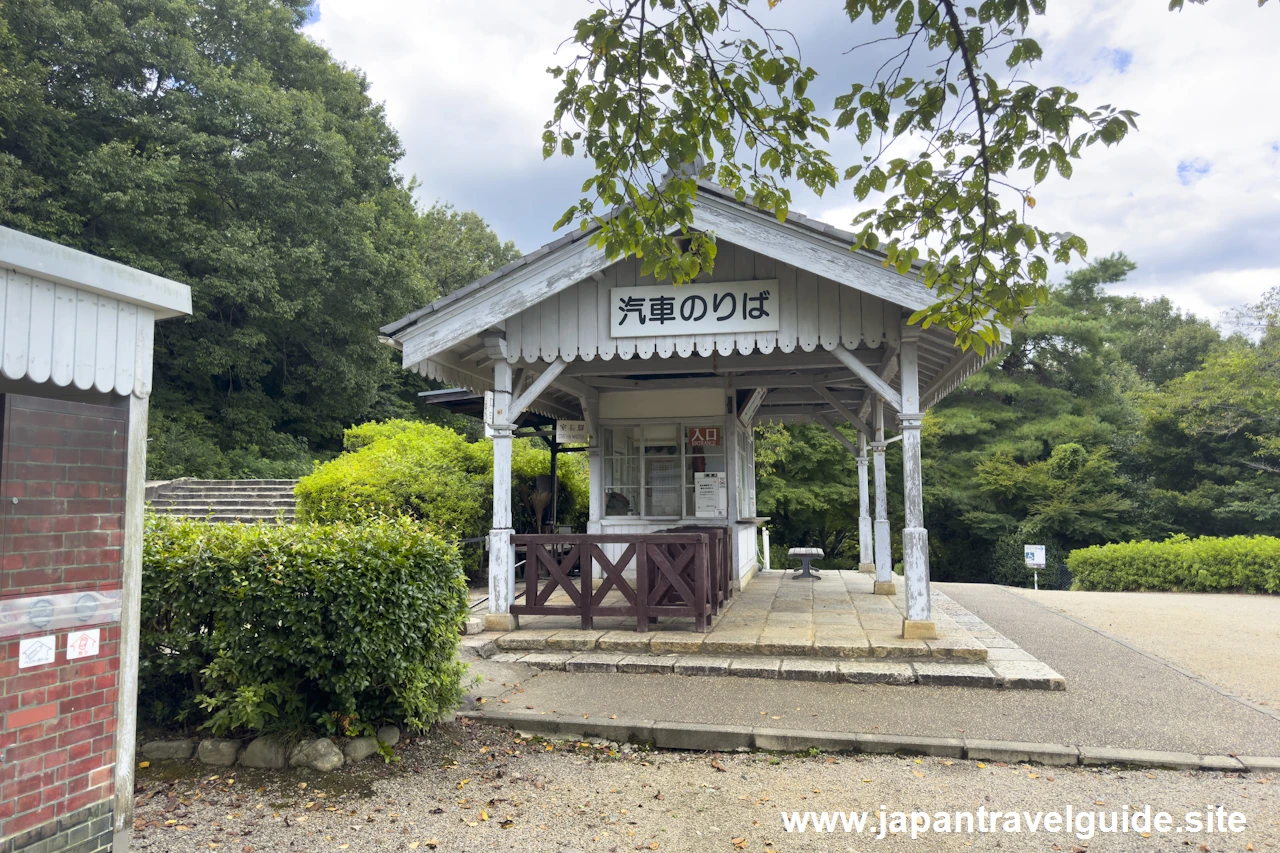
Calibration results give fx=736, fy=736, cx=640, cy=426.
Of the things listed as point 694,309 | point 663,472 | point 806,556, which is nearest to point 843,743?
point 694,309

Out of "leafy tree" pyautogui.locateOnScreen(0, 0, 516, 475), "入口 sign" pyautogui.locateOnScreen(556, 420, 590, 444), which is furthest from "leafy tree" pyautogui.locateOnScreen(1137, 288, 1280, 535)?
"leafy tree" pyautogui.locateOnScreen(0, 0, 516, 475)

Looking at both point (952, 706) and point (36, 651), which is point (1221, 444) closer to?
point (952, 706)

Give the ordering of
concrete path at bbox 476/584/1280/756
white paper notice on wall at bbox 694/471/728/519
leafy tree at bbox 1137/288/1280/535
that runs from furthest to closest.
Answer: leafy tree at bbox 1137/288/1280/535 → white paper notice on wall at bbox 694/471/728/519 → concrete path at bbox 476/584/1280/756

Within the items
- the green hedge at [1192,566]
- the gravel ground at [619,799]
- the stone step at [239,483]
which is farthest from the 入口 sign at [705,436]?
the green hedge at [1192,566]

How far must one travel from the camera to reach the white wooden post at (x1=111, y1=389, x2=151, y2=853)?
9.87 ft

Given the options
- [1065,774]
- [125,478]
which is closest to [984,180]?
[1065,774]

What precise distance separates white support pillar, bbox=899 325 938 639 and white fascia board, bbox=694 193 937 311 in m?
0.51

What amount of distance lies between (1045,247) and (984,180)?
1.80 feet

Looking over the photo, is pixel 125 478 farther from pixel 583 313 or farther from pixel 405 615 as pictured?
pixel 583 313

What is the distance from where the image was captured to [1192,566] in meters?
14.6

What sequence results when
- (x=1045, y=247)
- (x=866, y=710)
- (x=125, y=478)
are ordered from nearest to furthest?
(x=125, y=478)
(x=1045, y=247)
(x=866, y=710)

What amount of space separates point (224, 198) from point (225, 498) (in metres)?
11.2

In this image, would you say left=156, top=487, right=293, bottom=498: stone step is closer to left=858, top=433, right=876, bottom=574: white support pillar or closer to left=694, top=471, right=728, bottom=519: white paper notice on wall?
left=694, top=471, right=728, bottom=519: white paper notice on wall

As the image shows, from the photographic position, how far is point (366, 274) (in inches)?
918
